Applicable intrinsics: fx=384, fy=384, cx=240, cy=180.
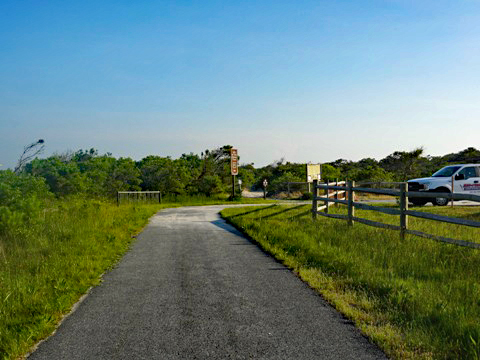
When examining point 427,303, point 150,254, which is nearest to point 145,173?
point 150,254

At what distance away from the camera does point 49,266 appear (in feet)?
24.8

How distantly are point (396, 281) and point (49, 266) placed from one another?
6.42m

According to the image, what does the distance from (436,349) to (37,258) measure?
7.93 meters

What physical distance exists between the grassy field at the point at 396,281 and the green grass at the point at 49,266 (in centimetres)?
380

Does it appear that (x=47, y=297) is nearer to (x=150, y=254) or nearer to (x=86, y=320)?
(x=86, y=320)

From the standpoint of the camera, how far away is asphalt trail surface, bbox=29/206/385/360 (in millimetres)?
3975

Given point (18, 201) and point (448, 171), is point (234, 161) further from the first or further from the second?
point (18, 201)

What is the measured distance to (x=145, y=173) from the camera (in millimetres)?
39625

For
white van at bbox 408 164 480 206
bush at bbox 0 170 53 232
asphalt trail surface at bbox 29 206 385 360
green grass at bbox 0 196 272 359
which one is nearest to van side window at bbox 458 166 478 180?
white van at bbox 408 164 480 206

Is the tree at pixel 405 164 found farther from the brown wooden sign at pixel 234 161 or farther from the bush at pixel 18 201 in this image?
the bush at pixel 18 201

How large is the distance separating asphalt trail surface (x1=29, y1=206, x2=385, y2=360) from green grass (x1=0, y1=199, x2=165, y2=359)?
0.26m

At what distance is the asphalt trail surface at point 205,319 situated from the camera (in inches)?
156

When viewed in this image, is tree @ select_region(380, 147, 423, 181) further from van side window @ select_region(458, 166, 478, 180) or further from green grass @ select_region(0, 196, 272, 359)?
green grass @ select_region(0, 196, 272, 359)

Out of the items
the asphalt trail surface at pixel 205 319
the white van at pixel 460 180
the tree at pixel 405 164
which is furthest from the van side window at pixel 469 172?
the tree at pixel 405 164
